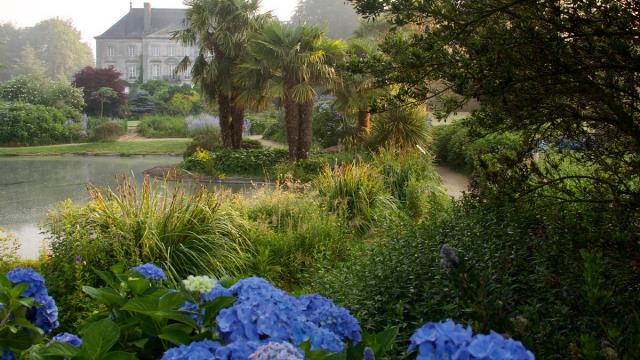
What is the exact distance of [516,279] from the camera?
312cm

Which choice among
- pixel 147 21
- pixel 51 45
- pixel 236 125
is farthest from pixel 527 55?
pixel 51 45

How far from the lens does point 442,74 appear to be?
3494mm

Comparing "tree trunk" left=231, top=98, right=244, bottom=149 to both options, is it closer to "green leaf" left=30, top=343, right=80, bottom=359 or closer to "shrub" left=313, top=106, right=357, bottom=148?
"shrub" left=313, top=106, right=357, bottom=148

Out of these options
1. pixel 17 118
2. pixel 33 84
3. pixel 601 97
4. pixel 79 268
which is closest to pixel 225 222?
pixel 79 268

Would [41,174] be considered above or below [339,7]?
below

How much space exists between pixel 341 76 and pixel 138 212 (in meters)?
10.4

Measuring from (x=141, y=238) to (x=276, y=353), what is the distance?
3782 millimetres

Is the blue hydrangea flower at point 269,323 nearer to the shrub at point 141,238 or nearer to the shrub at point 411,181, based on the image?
the shrub at point 141,238

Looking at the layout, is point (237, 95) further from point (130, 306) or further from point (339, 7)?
point (339, 7)

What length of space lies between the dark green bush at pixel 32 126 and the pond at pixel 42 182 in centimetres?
481

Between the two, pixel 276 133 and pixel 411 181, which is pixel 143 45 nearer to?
pixel 276 133

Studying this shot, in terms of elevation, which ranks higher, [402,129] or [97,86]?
[97,86]

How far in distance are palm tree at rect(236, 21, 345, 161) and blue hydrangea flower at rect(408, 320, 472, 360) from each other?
43.1 ft

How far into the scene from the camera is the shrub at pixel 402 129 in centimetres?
1436
